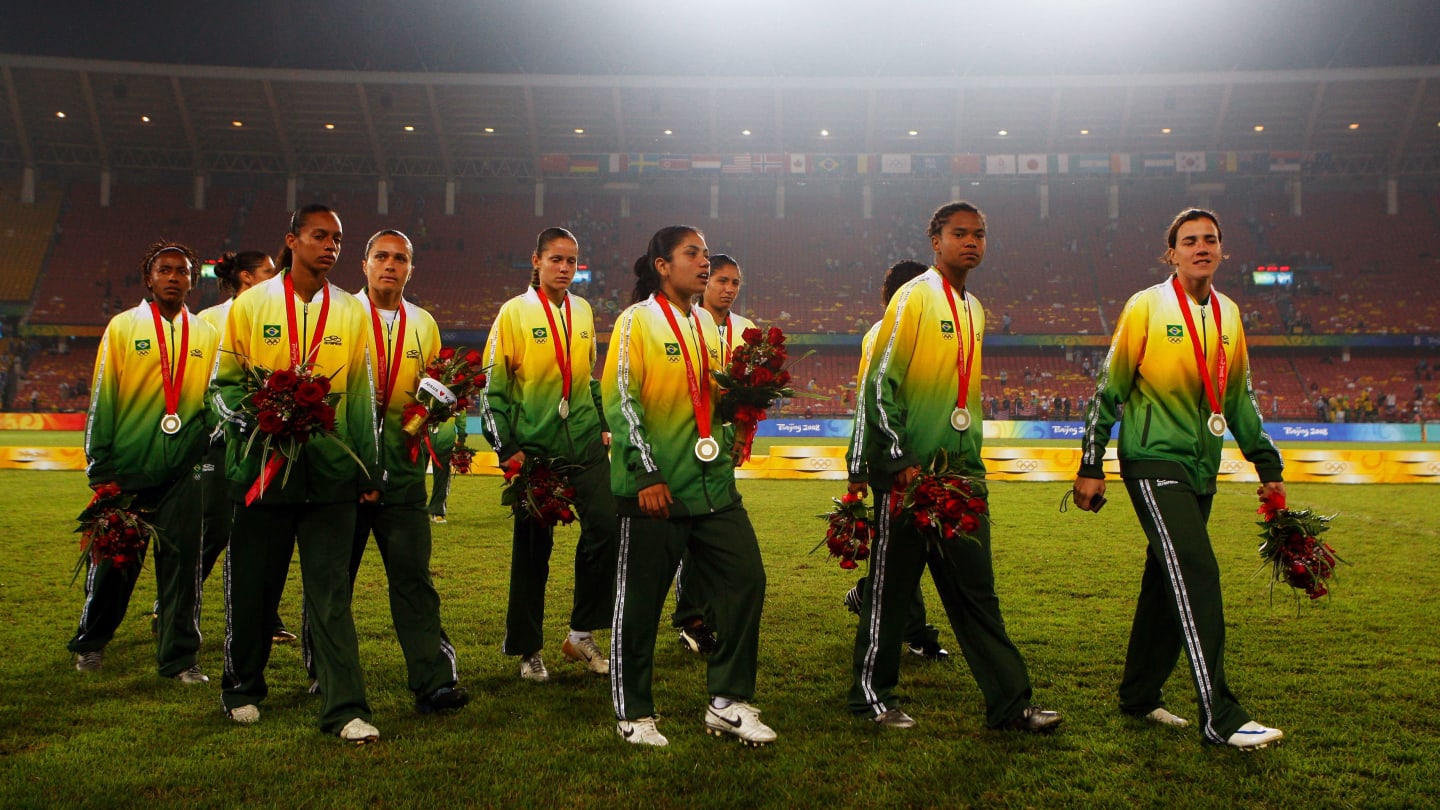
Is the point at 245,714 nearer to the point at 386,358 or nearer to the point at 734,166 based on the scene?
the point at 386,358

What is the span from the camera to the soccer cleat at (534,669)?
205 inches

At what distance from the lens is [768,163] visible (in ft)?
150

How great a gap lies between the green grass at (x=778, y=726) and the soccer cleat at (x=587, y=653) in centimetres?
9

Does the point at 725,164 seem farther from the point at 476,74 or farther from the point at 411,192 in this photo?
the point at 411,192

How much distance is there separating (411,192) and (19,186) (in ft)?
55.2

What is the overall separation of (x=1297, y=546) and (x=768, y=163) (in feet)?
141

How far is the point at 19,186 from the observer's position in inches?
1731

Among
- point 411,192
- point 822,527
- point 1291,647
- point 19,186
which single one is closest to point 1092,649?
point 1291,647

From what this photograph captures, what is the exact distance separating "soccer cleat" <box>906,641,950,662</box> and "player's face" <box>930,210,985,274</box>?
2.35m

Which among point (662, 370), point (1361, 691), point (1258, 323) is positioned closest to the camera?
point (662, 370)

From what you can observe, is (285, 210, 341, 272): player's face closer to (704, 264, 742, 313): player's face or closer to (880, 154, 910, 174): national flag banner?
(704, 264, 742, 313): player's face

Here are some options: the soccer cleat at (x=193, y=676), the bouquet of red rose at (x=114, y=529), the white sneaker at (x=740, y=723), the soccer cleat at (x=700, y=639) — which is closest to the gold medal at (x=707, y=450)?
the white sneaker at (x=740, y=723)

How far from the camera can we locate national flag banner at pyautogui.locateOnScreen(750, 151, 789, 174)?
45.6 metres

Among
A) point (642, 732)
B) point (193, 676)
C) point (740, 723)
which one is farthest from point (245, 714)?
point (740, 723)
